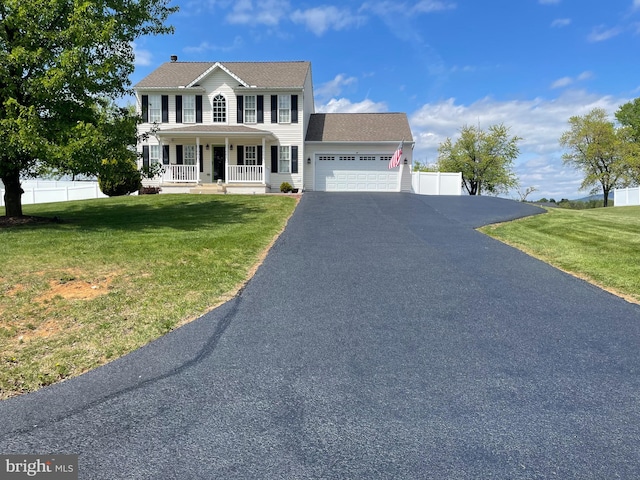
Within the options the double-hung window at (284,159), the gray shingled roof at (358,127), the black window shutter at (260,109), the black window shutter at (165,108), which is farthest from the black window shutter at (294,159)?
the black window shutter at (165,108)

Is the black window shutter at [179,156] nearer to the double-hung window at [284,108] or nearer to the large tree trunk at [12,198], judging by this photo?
the double-hung window at [284,108]

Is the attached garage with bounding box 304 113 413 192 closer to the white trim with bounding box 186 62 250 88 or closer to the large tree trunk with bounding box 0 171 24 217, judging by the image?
Answer: the white trim with bounding box 186 62 250 88

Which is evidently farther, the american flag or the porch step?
the american flag

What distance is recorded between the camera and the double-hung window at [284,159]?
24266mm

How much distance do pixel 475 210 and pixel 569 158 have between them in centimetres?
3501

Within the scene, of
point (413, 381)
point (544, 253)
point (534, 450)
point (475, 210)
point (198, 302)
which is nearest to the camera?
point (534, 450)

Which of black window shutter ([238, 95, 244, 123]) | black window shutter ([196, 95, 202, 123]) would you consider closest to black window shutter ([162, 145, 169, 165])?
black window shutter ([196, 95, 202, 123])

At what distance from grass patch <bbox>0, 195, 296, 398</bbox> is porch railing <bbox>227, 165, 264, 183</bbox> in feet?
35.8

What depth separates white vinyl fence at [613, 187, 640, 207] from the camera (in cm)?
2925

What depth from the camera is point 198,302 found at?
5441 millimetres

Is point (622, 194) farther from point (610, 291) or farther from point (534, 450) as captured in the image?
point (534, 450)

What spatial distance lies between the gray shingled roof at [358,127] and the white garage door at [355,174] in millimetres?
1161

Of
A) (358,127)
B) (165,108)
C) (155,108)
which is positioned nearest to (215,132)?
(165,108)

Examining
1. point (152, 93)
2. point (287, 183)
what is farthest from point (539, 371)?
point (152, 93)
